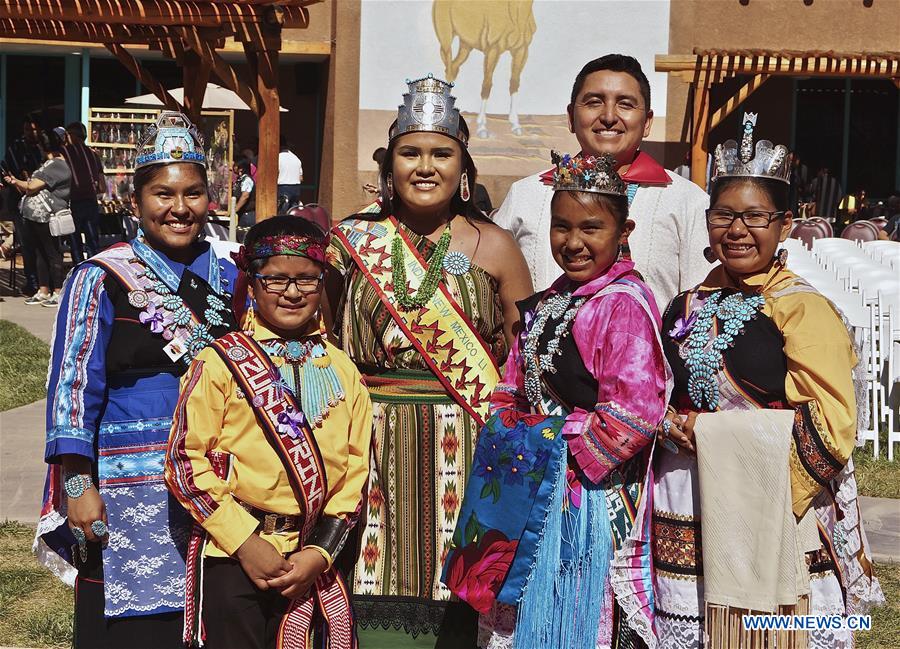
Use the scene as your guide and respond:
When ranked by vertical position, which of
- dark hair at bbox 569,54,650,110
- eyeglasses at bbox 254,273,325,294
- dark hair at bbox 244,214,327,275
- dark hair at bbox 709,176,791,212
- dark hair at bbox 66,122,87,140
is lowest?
eyeglasses at bbox 254,273,325,294

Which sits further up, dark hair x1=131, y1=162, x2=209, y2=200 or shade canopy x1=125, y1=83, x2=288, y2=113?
shade canopy x1=125, y1=83, x2=288, y2=113

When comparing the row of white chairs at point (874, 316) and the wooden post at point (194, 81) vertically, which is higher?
the wooden post at point (194, 81)

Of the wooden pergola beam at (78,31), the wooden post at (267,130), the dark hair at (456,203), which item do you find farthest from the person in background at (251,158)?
the dark hair at (456,203)

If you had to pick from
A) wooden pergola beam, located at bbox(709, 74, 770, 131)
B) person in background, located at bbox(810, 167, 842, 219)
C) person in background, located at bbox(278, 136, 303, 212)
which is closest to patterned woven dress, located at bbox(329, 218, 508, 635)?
person in background, located at bbox(278, 136, 303, 212)

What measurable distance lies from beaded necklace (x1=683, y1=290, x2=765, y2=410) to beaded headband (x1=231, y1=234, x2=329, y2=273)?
3.31 ft

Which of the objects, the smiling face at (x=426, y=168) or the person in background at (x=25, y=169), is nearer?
the smiling face at (x=426, y=168)

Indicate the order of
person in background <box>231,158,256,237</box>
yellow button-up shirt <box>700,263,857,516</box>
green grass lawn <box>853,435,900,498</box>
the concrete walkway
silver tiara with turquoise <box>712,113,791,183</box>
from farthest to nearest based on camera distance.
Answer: person in background <box>231,158,256,237</box>
the concrete walkway
green grass lawn <box>853,435,900,498</box>
silver tiara with turquoise <box>712,113,791,183</box>
yellow button-up shirt <box>700,263,857,516</box>

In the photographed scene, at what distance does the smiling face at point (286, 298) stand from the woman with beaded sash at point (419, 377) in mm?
476

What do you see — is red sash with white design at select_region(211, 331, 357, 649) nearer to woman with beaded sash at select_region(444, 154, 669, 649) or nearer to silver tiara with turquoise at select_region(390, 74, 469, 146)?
woman with beaded sash at select_region(444, 154, 669, 649)

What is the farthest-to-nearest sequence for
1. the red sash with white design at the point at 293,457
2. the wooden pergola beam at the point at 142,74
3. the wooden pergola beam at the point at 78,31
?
the wooden pergola beam at the point at 142,74, the wooden pergola beam at the point at 78,31, the red sash with white design at the point at 293,457

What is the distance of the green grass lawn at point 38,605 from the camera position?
435 cm

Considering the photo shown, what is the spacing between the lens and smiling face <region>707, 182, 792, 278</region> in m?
3.05

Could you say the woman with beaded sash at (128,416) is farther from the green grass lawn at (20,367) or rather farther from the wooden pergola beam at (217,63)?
the wooden pergola beam at (217,63)

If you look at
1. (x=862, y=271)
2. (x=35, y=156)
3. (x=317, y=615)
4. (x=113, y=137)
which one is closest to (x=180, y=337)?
(x=317, y=615)
